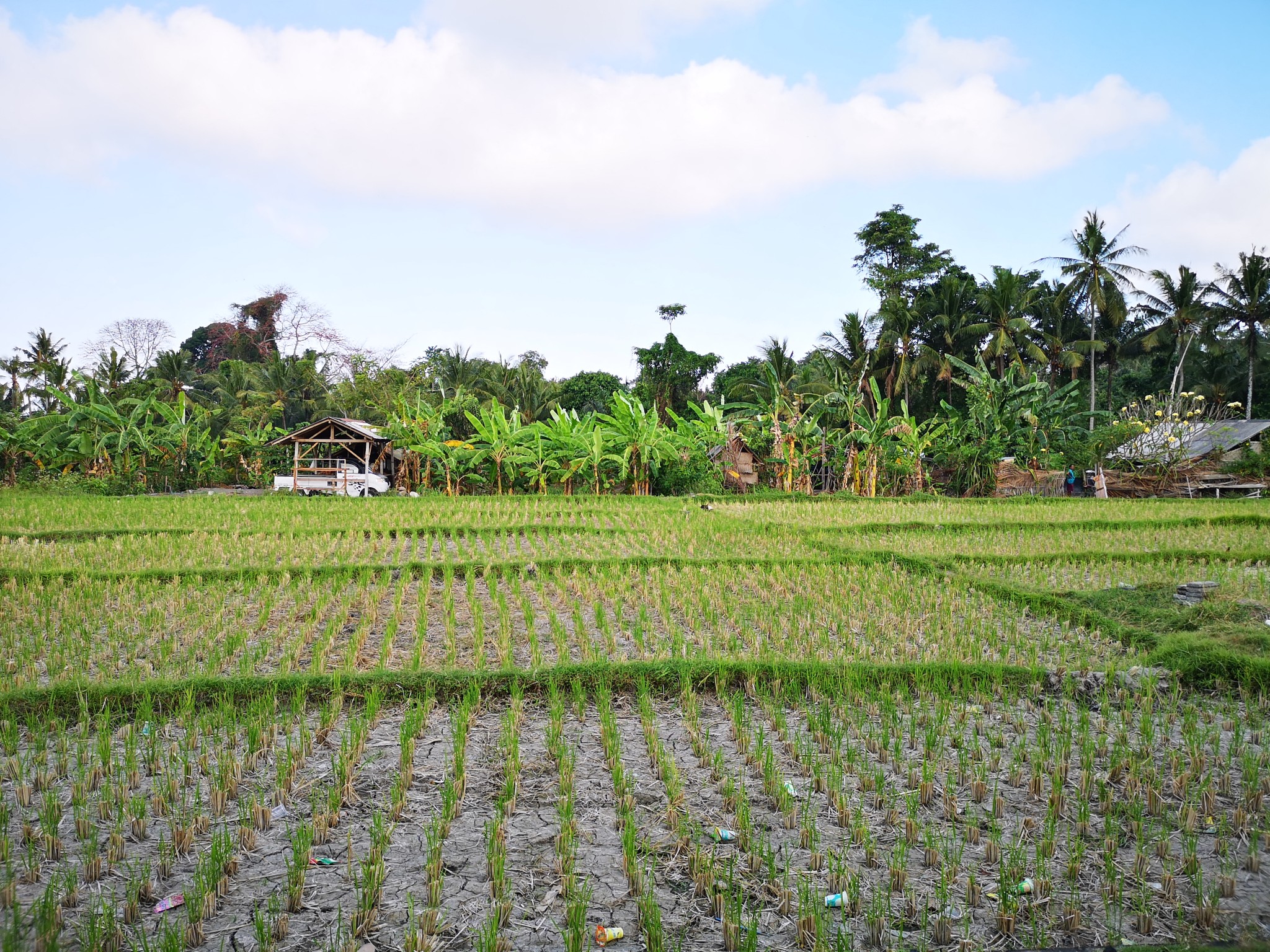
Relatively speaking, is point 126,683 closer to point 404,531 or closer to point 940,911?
point 940,911

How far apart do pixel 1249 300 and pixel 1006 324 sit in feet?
26.8

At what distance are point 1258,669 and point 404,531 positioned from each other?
893 centimetres

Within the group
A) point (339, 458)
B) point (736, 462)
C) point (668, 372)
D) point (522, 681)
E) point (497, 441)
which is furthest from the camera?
point (668, 372)

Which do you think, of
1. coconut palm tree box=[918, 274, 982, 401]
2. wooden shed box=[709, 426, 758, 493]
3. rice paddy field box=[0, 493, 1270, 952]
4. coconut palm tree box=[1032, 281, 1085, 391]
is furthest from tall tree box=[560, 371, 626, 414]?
rice paddy field box=[0, 493, 1270, 952]

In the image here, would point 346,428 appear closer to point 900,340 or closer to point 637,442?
point 637,442

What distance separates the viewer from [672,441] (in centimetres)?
1773

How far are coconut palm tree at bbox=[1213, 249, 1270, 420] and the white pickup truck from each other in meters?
26.5

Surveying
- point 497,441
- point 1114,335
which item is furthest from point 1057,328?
point 497,441

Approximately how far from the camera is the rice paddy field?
2268mm

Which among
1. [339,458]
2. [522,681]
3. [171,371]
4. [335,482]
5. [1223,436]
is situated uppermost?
[171,371]

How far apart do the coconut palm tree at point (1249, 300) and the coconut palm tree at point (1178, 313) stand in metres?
0.52

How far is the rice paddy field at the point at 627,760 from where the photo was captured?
2.27 m

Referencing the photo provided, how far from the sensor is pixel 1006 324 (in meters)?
25.6

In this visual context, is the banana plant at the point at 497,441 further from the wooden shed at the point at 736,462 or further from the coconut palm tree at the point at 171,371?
the coconut palm tree at the point at 171,371
